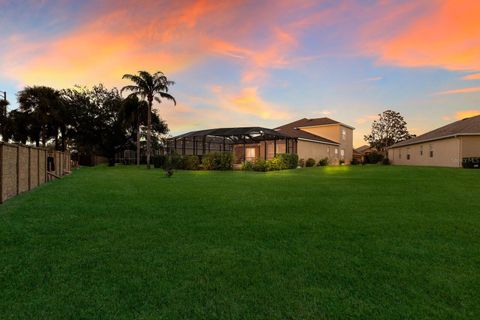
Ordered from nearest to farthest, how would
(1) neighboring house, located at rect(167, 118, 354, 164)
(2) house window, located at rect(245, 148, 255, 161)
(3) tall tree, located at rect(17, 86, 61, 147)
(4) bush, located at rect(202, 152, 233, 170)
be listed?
(4) bush, located at rect(202, 152, 233, 170) < (1) neighboring house, located at rect(167, 118, 354, 164) < (3) tall tree, located at rect(17, 86, 61, 147) < (2) house window, located at rect(245, 148, 255, 161)

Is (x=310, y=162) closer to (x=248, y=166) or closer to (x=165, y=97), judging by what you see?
(x=248, y=166)

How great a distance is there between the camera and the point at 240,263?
3.69m

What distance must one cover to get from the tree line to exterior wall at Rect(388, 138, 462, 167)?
2877cm

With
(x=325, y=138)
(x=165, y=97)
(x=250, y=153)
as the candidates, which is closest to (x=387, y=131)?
(x=325, y=138)

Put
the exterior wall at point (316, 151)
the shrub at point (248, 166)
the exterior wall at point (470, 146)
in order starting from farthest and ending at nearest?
1. the exterior wall at point (316, 151)
2. the shrub at point (248, 166)
3. the exterior wall at point (470, 146)

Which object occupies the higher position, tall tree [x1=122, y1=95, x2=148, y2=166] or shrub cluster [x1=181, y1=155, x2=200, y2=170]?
tall tree [x1=122, y1=95, x2=148, y2=166]

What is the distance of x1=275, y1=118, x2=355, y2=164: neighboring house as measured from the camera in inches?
1310

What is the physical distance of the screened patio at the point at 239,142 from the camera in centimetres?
2770

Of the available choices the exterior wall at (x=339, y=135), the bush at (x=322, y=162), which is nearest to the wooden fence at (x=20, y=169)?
the bush at (x=322, y=162)

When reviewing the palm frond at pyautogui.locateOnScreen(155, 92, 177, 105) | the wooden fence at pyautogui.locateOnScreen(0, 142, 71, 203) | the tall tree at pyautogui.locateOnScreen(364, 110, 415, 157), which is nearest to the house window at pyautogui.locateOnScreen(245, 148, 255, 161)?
the palm frond at pyautogui.locateOnScreen(155, 92, 177, 105)

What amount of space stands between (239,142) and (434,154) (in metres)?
21.0

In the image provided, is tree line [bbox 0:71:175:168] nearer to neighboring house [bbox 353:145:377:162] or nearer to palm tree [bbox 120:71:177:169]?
palm tree [bbox 120:71:177:169]

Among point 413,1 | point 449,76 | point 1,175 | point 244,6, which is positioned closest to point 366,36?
point 413,1

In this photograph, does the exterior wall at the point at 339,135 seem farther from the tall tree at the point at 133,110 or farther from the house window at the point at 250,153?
the tall tree at the point at 133,110
